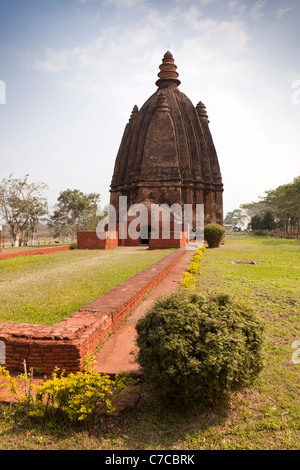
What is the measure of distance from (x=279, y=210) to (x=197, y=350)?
50.1 meters

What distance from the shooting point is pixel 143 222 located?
70.4 feet

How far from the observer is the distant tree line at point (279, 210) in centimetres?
3653

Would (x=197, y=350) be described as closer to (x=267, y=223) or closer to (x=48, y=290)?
(x=48, y=290)

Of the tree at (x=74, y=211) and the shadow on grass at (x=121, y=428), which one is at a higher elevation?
the tree at (x=74, y=211)

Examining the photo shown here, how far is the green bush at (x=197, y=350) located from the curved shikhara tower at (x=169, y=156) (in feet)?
77.3

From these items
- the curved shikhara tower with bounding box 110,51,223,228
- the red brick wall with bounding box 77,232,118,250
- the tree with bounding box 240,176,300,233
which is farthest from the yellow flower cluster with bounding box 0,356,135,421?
the tree with bounding box 240,176,300,233

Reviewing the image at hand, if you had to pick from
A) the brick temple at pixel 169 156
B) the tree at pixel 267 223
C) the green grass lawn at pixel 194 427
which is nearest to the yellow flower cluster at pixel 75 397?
the green grass lawn at pixel 194 427

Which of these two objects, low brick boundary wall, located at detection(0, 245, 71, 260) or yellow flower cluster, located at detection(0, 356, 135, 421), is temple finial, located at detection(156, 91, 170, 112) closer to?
low brick boundary wall, located at detection(0, 245, 71, 260)

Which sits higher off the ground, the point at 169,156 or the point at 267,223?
the point at 169,156

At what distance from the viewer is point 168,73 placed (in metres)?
31.8

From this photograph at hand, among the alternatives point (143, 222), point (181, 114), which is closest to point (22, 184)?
point (143, 222)

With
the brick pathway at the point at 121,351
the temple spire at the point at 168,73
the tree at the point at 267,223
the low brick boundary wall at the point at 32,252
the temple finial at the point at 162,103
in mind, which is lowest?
the brick pathway at the point at 121,351

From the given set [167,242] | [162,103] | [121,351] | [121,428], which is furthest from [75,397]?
[162,103]

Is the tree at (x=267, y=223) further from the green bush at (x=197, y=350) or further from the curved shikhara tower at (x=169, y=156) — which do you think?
the green bush at (x=197, y=350)
